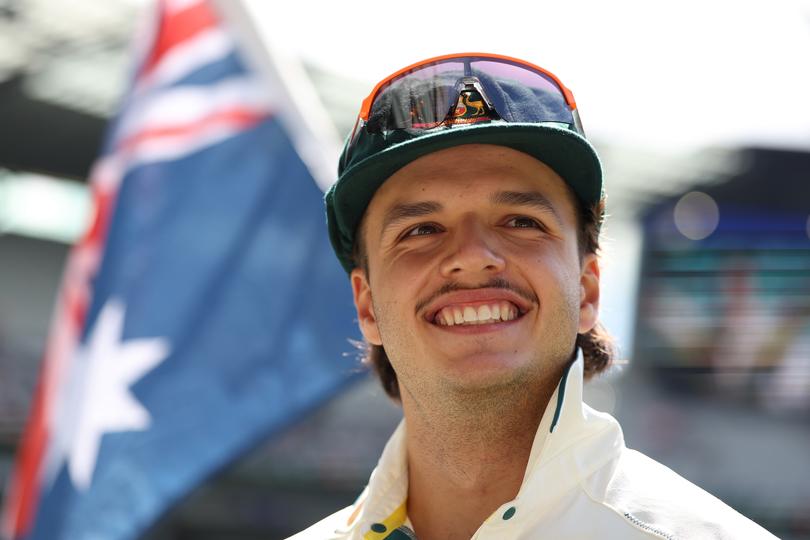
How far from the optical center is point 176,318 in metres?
4.01

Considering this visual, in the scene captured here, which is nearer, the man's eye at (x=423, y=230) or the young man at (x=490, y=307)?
the young man at (x=490, y=307)

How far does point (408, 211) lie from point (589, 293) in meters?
0.46

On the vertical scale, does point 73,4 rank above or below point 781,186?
above

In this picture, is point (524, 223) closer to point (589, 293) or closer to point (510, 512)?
point (589, 293)

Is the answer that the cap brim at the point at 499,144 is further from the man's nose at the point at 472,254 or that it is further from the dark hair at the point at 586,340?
the man's nose at the point at 472,254

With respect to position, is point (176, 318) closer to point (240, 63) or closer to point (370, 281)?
point (240, 63)

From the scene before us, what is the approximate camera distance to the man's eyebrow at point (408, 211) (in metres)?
2.06

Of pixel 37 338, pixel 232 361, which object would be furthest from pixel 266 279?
pixel 37 338

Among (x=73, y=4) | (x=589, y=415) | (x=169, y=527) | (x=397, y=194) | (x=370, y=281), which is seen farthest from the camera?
(x=169, y=527)

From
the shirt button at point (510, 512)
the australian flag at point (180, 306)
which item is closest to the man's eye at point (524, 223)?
the shirt button at point (510, 512)

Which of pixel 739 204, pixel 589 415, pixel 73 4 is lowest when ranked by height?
pixel 739 204

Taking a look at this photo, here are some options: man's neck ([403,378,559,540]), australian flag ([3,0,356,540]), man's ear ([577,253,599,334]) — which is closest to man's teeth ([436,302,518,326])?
man's neck ([403,378,559,540])

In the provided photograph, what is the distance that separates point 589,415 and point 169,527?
16.5 meters

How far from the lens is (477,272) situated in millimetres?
1983
